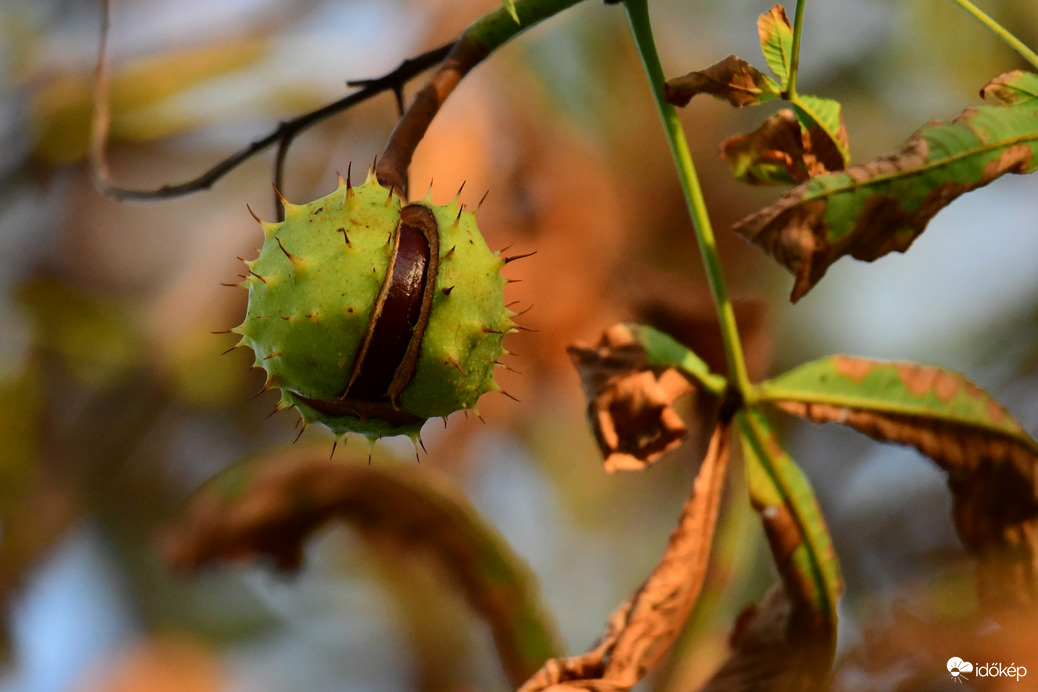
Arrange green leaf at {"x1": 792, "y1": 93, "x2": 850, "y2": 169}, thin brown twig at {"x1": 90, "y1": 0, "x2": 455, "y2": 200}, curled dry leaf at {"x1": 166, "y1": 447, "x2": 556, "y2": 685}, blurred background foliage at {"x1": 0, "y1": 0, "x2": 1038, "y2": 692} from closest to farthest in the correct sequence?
1. green leaf at {"x1": 792, "y1": 93, "x2": 850, "y2": 169}
2. thin brown twig at {"x1": 90, "y1": 0, "x2": 455, "y2": 200}
3. curled dry leaf at {"x1": 166, "y1": 447, "x2": 556, "y2": 685}
4. blurred background foliage at {"x1": 0, "y1": 0, "x2": 1038, "y2": 692}

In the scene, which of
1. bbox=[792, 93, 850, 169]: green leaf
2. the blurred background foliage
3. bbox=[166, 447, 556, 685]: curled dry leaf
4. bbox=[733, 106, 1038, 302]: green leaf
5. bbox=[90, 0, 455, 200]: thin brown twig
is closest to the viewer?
bbox=[733, 106, 1038, 302]: green leaf

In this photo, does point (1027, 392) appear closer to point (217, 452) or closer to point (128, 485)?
point (217, 452)

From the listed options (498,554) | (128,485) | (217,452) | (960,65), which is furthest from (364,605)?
(960,65)

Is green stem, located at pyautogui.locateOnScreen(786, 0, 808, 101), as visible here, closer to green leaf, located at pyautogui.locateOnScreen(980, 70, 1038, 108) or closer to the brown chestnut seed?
green leaf, located at pyautogui.locateOnScreen(980, 70, 1038, 108)

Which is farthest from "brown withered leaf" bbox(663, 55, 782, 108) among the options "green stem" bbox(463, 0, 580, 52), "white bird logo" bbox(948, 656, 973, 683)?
"white bird logo" bbox(948, 656, 973, 683)

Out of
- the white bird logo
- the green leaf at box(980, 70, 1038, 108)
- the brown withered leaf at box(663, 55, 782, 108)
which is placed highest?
the brown withered leaf at box(663, 55, 782, 108)

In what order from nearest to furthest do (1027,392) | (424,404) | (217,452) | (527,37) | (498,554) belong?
1. (424,404)
2. (498,554)
3. (1027,392)
4. (527,37)
5. (217,452)

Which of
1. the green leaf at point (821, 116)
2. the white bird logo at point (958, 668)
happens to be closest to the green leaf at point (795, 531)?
Result: the white bird logo at point (958, 668)
